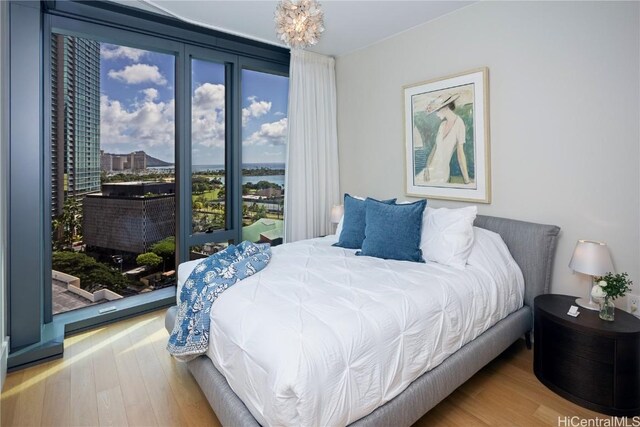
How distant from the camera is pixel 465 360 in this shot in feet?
6.08

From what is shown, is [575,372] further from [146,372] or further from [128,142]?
[128,142]

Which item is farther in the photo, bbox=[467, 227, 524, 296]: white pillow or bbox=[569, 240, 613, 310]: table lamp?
bbox=[467, 227, 524, 296]: white pillow

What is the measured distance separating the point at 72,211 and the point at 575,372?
3723 mm

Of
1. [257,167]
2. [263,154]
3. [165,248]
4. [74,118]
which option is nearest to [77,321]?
[165,248]

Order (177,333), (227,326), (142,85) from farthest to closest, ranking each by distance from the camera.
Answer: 1. (142,85)
2. (177,333)
3. (227,326)

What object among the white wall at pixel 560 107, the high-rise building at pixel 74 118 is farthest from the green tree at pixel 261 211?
the white wall at pixel 560 107

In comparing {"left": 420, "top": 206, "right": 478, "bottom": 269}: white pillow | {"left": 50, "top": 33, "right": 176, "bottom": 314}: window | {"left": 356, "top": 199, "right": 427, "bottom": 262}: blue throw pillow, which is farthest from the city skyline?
{"left": 420, "top": 206, "right": 478, "bottom": 269}: white pillow

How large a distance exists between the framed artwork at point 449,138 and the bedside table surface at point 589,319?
36.4 inches

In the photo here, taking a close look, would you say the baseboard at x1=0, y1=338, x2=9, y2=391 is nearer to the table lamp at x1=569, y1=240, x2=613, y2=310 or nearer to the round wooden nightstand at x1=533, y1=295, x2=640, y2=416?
the round wooden nightstand at x1=533, y1=295, x2=640, y2=416

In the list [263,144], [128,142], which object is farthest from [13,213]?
[263,144]

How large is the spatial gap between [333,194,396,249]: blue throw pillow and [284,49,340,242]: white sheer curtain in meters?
0.99

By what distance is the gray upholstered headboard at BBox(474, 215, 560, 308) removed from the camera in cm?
236

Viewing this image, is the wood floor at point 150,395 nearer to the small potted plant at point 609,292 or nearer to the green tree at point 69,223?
the small potted plant at point 609,292

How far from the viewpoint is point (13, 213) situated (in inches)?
90.1
